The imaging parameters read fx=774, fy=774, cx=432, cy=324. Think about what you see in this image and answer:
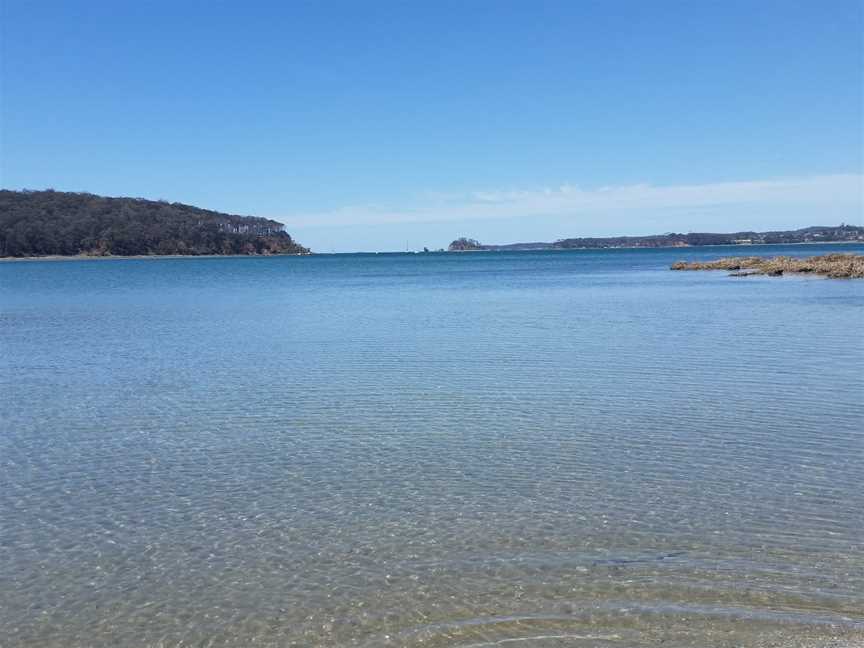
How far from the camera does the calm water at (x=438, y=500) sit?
6.71 meters

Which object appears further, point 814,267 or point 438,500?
point 814,267

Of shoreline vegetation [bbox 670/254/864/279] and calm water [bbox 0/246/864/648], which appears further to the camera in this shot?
shoreline vegetation [bbox 670/254/864/279]

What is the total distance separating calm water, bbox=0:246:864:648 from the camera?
6.71 m

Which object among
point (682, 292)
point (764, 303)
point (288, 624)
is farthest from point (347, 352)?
point (682, 292)

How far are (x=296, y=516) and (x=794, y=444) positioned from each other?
750 cm

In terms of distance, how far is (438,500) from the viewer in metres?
9.59

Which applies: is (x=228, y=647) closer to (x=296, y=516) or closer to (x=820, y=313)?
(x=296, y=516)

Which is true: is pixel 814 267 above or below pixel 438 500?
above

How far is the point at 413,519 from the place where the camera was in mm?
8969

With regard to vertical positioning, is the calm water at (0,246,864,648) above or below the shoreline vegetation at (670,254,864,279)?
below

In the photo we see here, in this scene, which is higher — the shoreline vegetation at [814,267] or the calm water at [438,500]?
the shoreline vegetation at [814,267]

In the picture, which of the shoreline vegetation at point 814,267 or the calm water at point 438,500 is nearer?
the calm water at point 438,500

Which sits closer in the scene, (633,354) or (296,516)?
(296,516)

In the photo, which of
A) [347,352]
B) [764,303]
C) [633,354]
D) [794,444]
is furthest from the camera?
[764,303]
